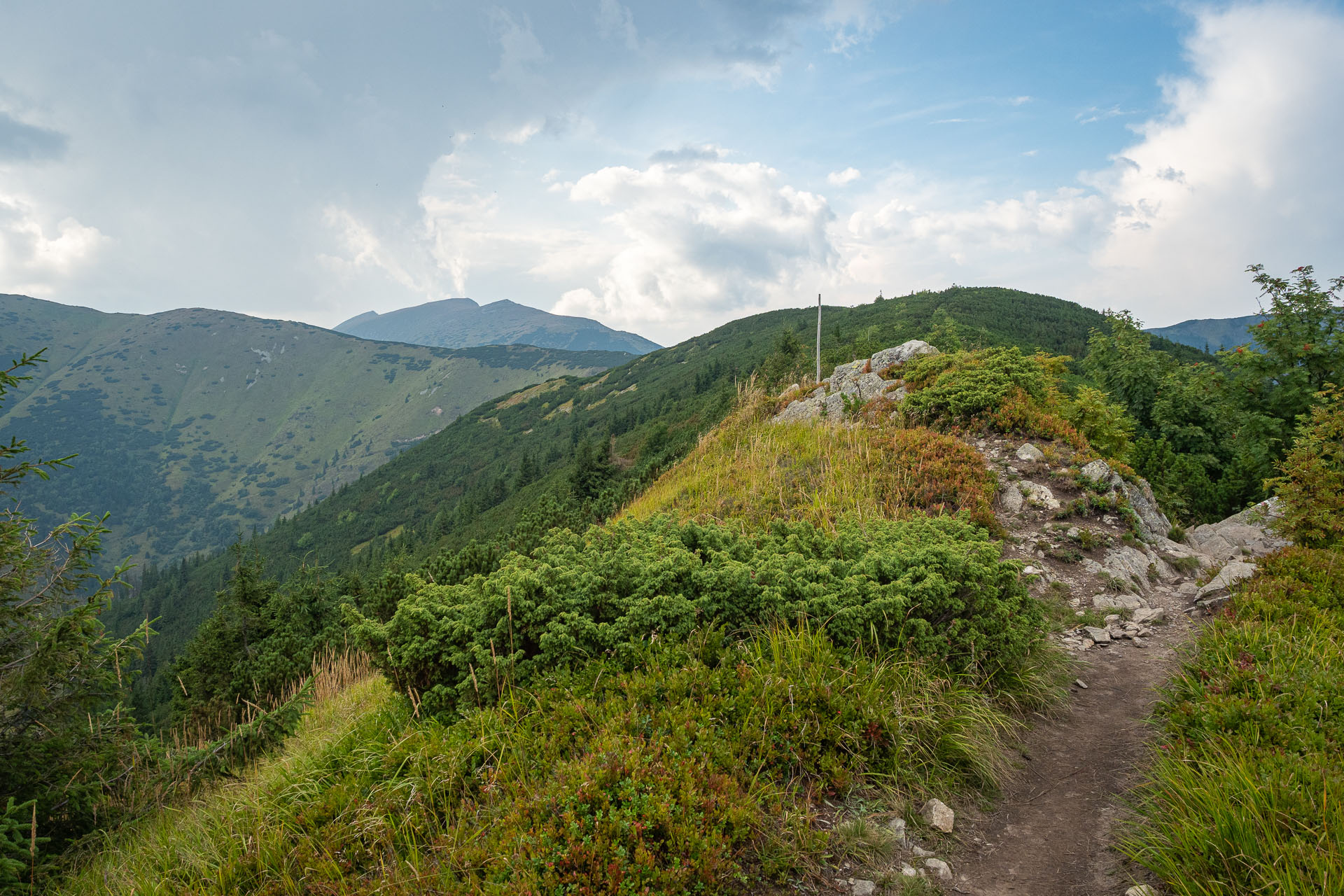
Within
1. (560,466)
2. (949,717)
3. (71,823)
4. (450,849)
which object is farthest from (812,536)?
(560,466)

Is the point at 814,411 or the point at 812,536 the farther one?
the point at 814,411

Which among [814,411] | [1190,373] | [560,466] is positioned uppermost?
[1190,373]

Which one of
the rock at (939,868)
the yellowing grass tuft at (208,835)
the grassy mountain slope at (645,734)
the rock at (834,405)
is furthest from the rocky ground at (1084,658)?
the yellowing grass tuft at (208,835)

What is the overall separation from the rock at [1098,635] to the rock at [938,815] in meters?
4.86

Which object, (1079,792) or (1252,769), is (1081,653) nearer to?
(1079,792)

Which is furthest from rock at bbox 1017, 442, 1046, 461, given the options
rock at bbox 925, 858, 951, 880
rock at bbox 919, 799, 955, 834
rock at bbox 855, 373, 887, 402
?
rock at bbox 925, 858, 951, 880

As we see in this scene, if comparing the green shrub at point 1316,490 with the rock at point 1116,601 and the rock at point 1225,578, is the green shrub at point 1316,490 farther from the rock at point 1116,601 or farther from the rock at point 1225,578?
the rock at point 1116,601

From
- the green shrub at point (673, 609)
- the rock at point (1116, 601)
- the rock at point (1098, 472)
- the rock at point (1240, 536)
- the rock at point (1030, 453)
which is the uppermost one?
the rock at point (1030, 453)

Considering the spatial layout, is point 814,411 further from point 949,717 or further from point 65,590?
point 65,590

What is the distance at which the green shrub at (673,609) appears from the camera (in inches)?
185

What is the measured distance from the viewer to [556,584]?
511 cm

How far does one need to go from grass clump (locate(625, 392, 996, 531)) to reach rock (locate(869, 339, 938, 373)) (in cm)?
488

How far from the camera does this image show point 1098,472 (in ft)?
35.4

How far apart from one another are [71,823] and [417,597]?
3.17 m
